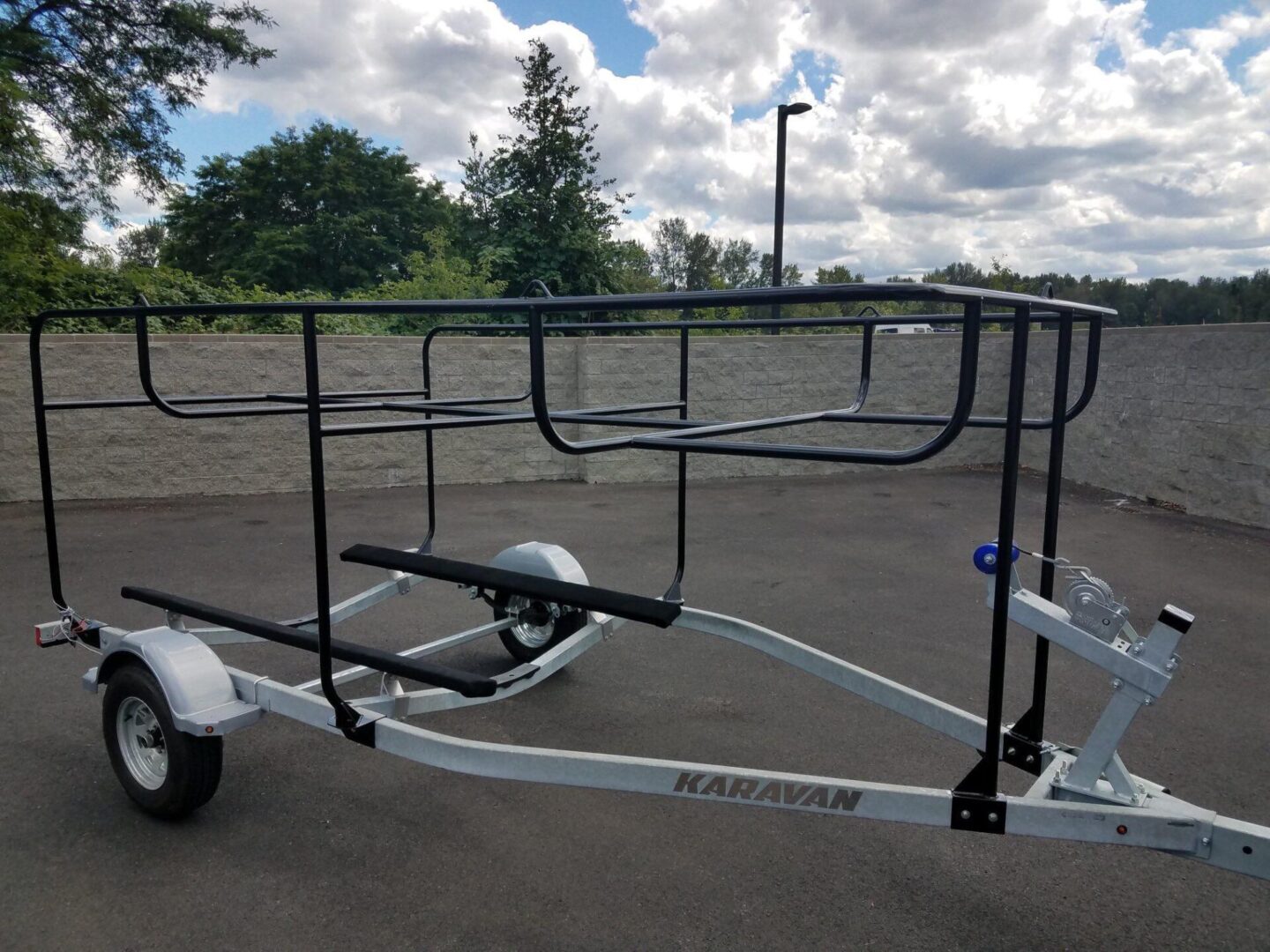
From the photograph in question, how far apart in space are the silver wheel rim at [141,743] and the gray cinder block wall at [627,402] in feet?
20.2

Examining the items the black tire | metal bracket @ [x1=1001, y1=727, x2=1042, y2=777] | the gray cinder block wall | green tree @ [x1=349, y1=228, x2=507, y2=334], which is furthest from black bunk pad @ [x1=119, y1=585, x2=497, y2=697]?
green tree @ [x1=349, y1=228, x2=507, y2=334]

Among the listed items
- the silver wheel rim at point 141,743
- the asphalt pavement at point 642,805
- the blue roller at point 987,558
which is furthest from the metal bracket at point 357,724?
the blue roller at point 987,558

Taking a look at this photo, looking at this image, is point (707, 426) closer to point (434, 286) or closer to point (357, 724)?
point (357, 724)

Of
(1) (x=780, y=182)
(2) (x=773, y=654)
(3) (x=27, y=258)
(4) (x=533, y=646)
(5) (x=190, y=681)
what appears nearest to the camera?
(5) (x=190, y=681)

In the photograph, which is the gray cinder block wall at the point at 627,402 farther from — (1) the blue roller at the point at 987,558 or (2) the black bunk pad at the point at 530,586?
(1) the blue roller at the point at 987,558

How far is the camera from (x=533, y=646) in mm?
4309

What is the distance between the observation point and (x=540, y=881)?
257cm

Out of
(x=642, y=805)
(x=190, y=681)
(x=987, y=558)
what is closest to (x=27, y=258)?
(x=190, y=681)

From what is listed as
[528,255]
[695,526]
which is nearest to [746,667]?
[695,526]

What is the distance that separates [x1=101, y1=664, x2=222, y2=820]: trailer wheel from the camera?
279cm

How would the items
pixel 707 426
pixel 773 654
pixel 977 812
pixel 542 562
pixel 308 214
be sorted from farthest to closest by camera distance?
pixel 308 214 < pixel 542 562 < pixel 773 654 < pixel 707 426 < pixel 977 812

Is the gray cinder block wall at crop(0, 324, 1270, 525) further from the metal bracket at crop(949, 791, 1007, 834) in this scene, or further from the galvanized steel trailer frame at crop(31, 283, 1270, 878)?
the metal bracket at crop(949, 791, 1007, 834)

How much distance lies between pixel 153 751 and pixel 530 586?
1.40 meters

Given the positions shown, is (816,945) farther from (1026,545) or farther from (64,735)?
(1026,545)
